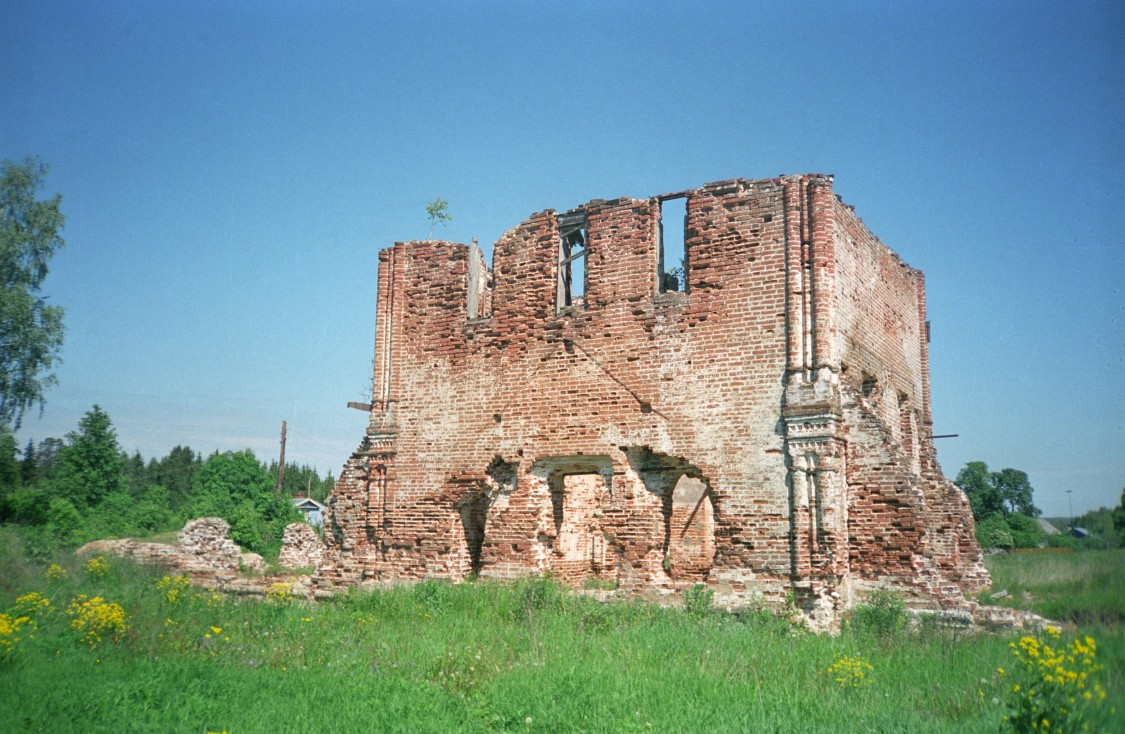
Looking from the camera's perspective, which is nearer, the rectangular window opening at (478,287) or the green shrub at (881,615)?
the green shrub at (881,615)

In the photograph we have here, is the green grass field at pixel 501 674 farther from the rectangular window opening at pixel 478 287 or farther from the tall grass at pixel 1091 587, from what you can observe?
the rectangular window opening at pixel 478 287

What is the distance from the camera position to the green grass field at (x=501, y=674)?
5.13m

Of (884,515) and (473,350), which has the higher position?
(473,350)

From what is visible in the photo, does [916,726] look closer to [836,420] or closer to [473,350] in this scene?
[836,420]

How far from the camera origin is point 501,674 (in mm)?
6375

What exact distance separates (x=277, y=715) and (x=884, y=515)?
685 cm

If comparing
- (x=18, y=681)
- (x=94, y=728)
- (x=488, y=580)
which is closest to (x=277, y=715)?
(x=94, y=728)

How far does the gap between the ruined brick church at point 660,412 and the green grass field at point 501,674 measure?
120cm

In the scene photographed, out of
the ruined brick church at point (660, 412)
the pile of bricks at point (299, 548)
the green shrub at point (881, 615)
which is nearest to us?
the green shrub at point (881, 615)

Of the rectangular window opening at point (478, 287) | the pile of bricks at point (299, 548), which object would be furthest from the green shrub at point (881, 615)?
the pile of bricks at point (299, 548)

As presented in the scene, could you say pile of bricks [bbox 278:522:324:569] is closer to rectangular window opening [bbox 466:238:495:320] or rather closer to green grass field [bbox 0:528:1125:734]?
rectangular window opening [bbox 466:238:495:320]

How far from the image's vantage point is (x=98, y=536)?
2070 cm

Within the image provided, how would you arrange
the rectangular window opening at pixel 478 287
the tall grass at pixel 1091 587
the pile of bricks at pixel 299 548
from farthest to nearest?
1. the pile of bricks at pixel 299 548
2. the rectangular window opening at pixel 478 287
3. the tall grass at pixel 1091 587

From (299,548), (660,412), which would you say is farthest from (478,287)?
(299,548)
